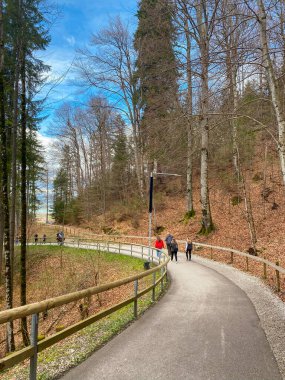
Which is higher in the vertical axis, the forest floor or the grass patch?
the forest floor

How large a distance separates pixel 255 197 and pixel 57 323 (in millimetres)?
18485

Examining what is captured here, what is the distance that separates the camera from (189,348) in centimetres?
547

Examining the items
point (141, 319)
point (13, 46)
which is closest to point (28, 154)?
point (13, 46)

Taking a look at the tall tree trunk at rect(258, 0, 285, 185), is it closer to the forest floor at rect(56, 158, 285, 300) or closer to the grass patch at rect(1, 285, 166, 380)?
the forest floor at rect(56, 158, 285, 300)

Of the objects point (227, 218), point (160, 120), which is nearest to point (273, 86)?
point (160, 120)

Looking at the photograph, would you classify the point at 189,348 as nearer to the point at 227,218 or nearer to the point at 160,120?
the point at 160,120

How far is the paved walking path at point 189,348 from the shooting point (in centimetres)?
451

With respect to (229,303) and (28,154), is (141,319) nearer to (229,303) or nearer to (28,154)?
(229,303)

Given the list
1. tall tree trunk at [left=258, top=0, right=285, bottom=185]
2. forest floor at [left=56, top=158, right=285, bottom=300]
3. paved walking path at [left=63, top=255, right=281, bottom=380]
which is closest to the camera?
paved walking path at [left=63, top=255, right=281, bottom=380]

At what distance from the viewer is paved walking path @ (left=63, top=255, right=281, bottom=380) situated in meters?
4.51

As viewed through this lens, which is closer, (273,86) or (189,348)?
(189,348)

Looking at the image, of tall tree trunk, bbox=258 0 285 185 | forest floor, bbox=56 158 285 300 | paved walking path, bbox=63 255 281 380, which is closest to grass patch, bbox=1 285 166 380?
paved walking path, bbox=63 255 281 380

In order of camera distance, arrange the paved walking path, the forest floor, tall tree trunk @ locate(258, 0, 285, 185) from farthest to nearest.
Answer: the forest floor → tall tree trunk @ locate(258, 0, 285, 185) → the paved walking path

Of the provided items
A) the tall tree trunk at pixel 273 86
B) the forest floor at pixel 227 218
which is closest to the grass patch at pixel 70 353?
the forest floor at pixel 227 218
